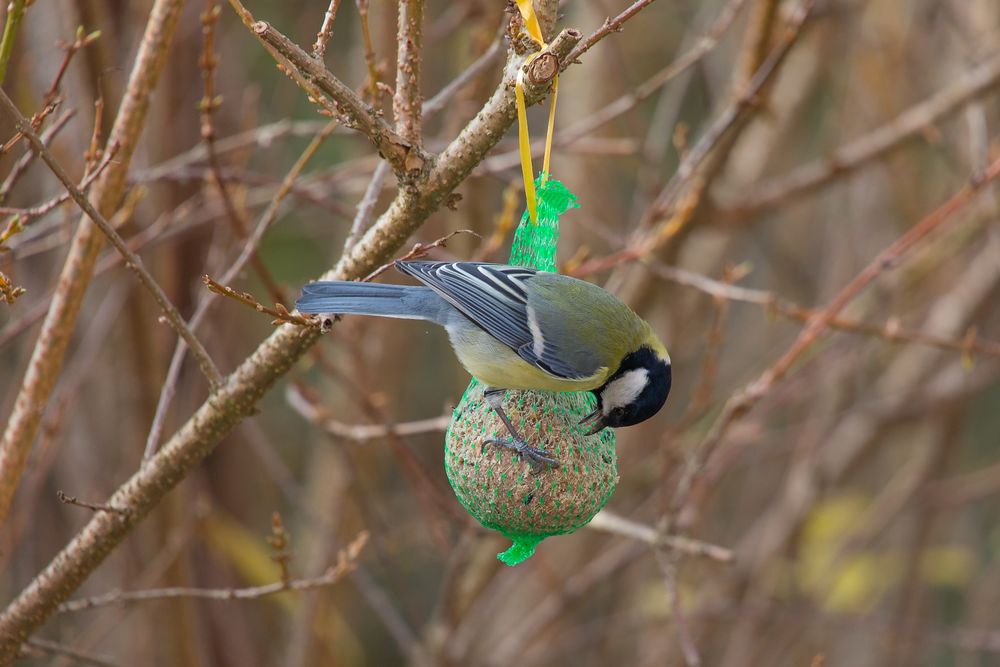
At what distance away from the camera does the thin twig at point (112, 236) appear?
1.80 m

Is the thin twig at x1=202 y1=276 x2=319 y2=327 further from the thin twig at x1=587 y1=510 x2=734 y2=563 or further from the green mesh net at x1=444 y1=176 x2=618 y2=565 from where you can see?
the thin twig at x1=587 y1=510 x2=734 y2=563

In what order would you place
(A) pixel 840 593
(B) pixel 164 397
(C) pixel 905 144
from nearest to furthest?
(B) pixel 164 397
(C) pixel 905 144
(A) pixel 840 593

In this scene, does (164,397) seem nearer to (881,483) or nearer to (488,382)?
(488,382)

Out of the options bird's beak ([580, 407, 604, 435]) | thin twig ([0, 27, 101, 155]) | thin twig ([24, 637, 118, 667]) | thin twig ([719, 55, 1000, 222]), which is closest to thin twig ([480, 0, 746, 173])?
thin twig ([719, 55, 1000, 222])

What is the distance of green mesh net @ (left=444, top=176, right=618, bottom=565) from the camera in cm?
239

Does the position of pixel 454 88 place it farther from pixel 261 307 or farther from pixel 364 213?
pixel 261 307

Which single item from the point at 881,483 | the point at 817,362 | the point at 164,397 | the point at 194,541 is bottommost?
the point at 164,397

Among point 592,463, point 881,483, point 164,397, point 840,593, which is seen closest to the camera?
point 164,397

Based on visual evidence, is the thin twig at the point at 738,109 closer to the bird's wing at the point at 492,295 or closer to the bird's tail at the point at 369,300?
the bird's wing at the point at 492,295

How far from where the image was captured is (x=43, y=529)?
4465mm

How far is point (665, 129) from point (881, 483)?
2.61 m

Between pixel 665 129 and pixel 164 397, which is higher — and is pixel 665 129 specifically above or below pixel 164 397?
above

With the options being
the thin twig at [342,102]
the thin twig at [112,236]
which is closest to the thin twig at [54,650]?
the thin twig at [112,236]

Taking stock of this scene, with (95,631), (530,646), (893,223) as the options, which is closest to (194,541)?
(95,631)
